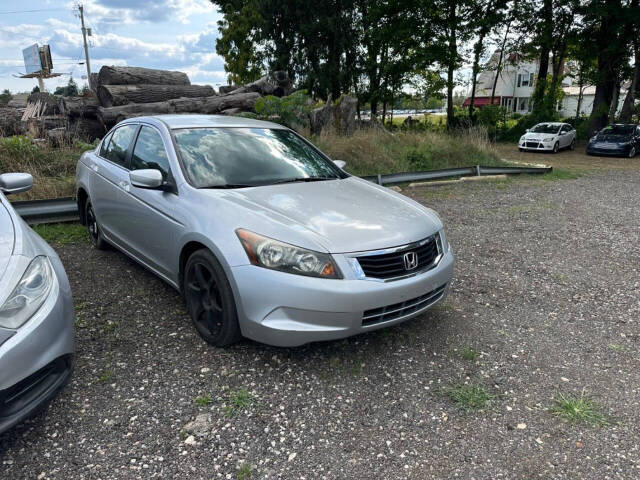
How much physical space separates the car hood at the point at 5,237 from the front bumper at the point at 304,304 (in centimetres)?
119

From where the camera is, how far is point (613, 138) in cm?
1897

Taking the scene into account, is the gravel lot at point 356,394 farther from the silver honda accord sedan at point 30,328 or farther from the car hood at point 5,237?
the car hood at point 5,237

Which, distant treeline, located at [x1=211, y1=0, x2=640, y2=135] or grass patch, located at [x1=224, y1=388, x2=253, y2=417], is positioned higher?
distant treeline, located at [x1=211, y1=0, x2=640, y2=135]

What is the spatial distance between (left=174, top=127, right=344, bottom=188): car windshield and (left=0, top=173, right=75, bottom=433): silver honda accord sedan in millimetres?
1337

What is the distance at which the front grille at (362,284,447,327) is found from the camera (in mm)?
2917

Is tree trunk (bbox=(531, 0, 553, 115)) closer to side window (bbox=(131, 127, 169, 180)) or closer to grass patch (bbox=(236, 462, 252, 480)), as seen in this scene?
side window (bbox=(131, 127, 169, 180))

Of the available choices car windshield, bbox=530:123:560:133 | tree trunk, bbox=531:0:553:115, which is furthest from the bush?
tree trunk, bbox=531:0:553:115

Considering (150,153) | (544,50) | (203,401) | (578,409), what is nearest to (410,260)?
(578,409)

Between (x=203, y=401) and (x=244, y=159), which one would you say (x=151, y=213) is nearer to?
(x=244, y=159)

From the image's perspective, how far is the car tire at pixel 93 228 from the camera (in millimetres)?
5176

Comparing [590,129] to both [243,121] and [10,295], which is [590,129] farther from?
[10,295]

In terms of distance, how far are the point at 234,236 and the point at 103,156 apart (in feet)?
9.13

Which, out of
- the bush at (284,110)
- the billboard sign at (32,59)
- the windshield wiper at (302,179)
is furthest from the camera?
the billboard sign at (32,59)

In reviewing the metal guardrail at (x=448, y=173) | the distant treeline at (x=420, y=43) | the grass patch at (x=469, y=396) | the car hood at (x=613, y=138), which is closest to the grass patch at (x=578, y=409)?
the grass patch at (x=469, y=396)
